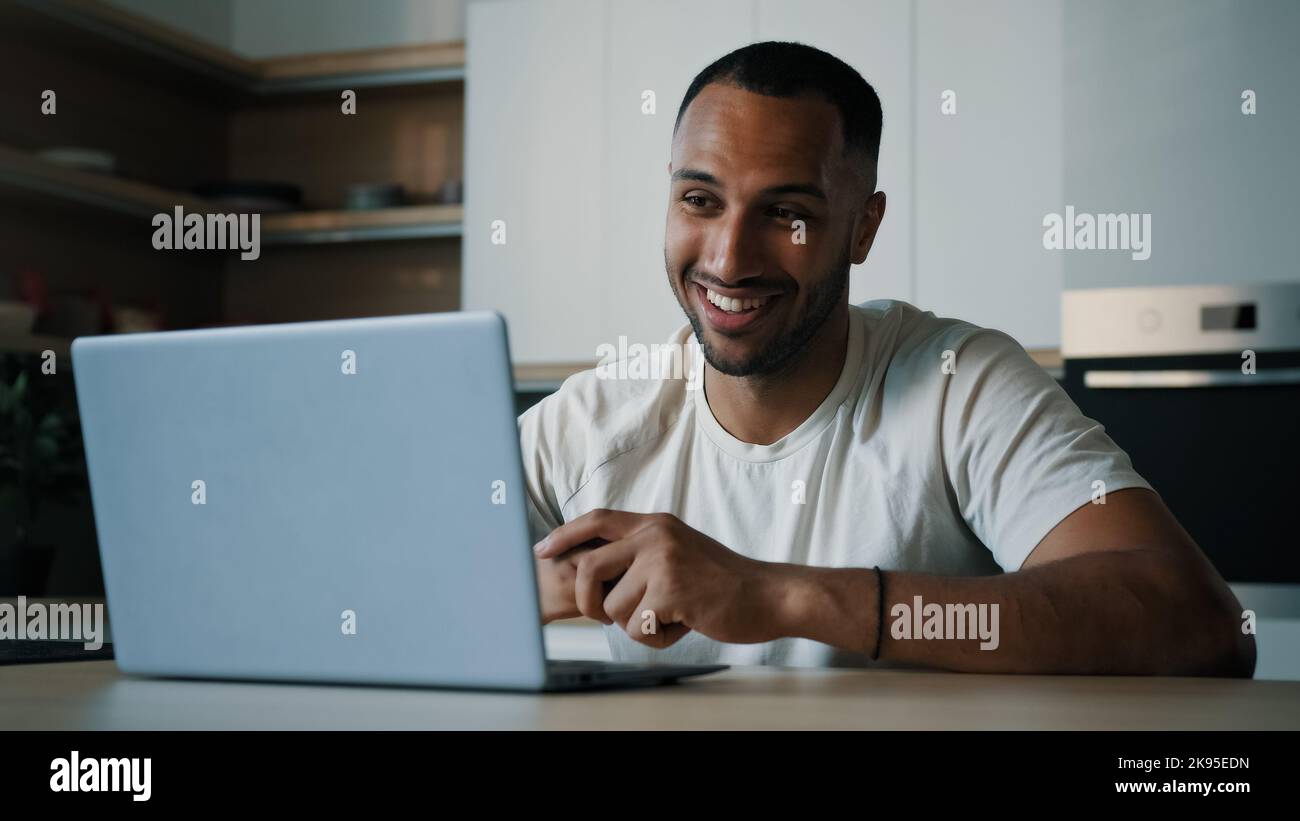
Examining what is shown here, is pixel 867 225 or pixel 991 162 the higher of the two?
pixel 991 162

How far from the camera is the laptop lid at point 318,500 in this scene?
695 millimetres

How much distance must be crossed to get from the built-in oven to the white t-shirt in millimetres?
1320

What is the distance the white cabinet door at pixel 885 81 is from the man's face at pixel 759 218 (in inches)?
53.0

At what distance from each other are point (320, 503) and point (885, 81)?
91.0 inches

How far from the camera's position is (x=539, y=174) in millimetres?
3049

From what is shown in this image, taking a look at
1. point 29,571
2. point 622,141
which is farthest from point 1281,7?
point 29,571

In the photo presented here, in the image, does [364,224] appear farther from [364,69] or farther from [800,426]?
[800,426]

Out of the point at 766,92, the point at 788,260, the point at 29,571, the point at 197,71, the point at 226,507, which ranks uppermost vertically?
the point at 197,71

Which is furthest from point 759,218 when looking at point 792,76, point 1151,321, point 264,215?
point 264,215

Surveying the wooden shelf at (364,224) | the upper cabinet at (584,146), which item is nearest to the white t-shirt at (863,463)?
the upper cabinet at (584,146)

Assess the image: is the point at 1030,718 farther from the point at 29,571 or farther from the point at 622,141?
the point at 622,141

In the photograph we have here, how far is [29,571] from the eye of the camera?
7.59ft

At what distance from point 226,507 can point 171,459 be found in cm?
5
